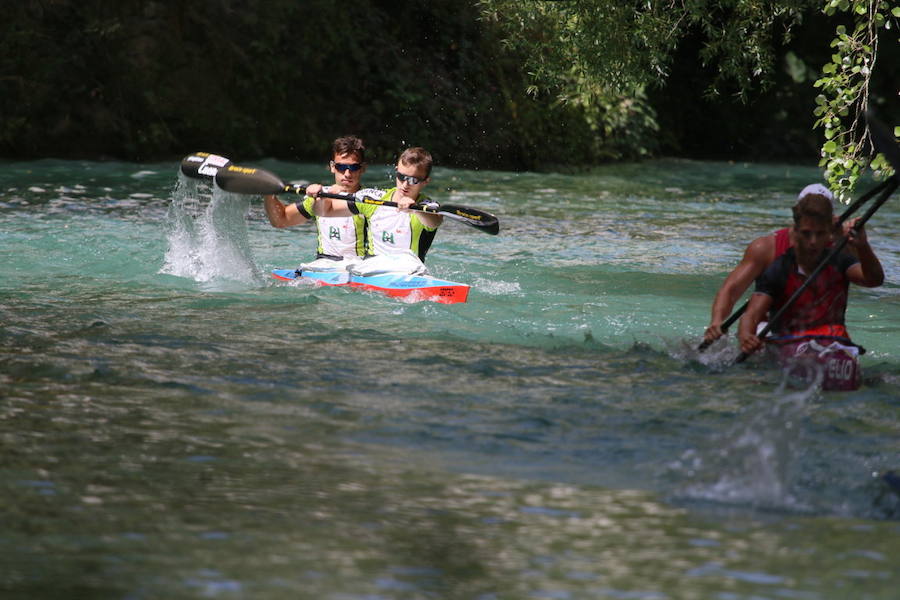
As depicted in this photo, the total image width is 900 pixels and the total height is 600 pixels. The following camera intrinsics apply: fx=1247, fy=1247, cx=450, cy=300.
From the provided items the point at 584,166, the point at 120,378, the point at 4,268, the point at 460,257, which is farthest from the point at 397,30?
the point at 120,378

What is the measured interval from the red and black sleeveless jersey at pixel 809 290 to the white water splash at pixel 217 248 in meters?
4.27

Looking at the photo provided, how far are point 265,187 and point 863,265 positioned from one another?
481cm

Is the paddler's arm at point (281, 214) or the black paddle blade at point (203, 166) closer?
the paddler's arm at point (281, 214)

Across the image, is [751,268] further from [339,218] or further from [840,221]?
[339,218]

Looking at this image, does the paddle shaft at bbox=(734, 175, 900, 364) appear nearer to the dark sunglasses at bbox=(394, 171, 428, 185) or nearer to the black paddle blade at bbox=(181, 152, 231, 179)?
the dark sunglasses at bbox=(394, 171, 428, 185)

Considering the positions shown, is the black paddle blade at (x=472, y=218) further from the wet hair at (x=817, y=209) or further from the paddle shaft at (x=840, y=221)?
the wet hair at (x=817, y=209)

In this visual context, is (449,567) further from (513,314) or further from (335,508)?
(513,314)

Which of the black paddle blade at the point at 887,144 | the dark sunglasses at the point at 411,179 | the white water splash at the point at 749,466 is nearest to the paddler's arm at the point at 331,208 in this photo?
the dark sunglasses at the point at 411,179

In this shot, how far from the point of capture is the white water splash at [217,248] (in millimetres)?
9656

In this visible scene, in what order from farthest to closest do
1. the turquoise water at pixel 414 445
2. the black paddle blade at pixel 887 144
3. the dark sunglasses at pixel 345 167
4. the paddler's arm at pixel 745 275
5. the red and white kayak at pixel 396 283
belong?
the dark sunglasses at pixel 345 167 → the red and white kayak at pixel 396 283 → the paddler's arm at pixel 745 275 → the black paddle blade at pixel 887 144 → the turquoise water at pixel 414 445

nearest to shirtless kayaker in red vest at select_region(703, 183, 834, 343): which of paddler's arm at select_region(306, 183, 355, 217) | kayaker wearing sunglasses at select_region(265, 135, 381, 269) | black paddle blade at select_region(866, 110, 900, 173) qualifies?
black paddle blade at select_region(866, 110, 900, 173)

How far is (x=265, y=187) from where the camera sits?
9.54 metres

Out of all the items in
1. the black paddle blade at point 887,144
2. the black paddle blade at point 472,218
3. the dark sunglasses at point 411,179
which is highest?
the black paddle blade at point 887,144

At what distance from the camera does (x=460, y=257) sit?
11.6 metres
